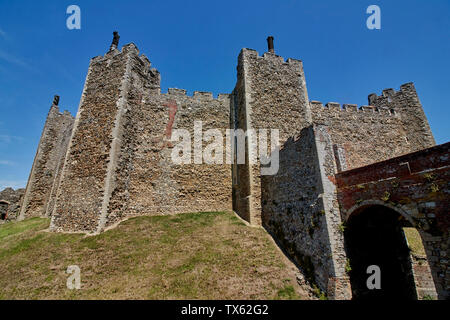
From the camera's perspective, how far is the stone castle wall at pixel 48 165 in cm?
1858

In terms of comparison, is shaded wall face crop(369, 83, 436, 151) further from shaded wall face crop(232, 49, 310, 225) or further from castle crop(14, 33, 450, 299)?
shaded wall face crop(232, 49, 310, 225)

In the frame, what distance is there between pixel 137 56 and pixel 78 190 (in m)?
10.7

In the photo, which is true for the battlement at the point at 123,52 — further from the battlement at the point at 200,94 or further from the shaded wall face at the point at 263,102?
the shaded wall face at the point at 263,102

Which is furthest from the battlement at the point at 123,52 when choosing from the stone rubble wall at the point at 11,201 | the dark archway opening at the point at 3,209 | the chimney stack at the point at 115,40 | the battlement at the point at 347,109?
the dark archway opening at the point at 3,209

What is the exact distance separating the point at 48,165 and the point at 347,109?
3141 cm

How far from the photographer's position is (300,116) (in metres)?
15.2

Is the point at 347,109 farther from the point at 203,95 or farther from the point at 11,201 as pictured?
the point at 11,201

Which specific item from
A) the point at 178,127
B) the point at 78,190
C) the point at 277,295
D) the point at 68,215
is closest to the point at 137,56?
the point at 178,127

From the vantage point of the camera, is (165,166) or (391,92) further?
(391,92)

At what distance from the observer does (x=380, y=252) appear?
9.21 metres

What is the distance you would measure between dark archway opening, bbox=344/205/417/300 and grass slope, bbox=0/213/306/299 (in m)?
2.59

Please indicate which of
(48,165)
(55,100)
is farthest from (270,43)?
(48,165)
